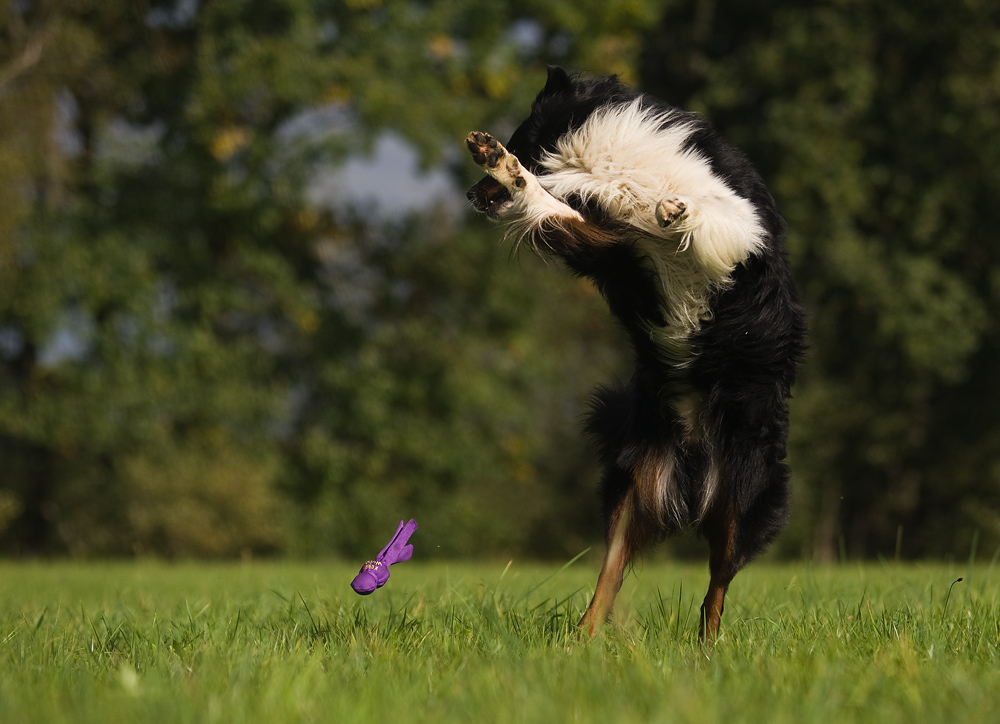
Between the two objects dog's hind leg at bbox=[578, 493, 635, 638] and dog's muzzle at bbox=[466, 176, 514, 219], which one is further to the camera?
dog's muzzle at bbox=[466, 176, 514, 219]

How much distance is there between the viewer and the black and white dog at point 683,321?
3.63m

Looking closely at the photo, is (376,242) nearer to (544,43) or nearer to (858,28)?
(544,43)

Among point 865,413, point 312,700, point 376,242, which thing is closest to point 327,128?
point 376,242

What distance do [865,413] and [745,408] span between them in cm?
1439

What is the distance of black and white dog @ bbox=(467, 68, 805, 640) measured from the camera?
363 centimetres

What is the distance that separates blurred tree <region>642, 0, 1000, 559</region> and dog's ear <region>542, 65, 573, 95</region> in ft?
39.2

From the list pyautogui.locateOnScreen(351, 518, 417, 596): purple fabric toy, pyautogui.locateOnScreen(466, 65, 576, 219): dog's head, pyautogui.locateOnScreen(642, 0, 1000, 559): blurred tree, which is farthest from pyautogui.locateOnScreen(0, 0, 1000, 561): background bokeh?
pyautogui.locateOnScreen(351, 518, 417, 596): purple fabric toy

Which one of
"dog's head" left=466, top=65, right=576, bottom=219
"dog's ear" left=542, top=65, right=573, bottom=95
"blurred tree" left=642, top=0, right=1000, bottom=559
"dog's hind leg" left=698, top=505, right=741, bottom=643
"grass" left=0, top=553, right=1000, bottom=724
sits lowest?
"grass" left=0, top=553, right=1000, bottom=724

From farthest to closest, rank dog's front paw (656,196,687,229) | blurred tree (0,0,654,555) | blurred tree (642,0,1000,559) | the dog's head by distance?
blurred tree (642,0,1000,559), blurred tree (0,0,654,555), the dog's head, dog's front paw (656,196,687,229)

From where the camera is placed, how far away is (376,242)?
17234 millimetres

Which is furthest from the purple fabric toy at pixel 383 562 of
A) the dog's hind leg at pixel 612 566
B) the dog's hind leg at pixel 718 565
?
the dog's hind leg at pixel 718 565

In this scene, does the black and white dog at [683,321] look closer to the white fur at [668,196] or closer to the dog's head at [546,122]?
the white fur at [668,196]

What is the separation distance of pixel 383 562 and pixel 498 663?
926 millimetres

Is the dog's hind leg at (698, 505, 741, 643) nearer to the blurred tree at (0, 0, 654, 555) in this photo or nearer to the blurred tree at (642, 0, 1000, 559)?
the blurred tree at (0, 0, 654, 555)
